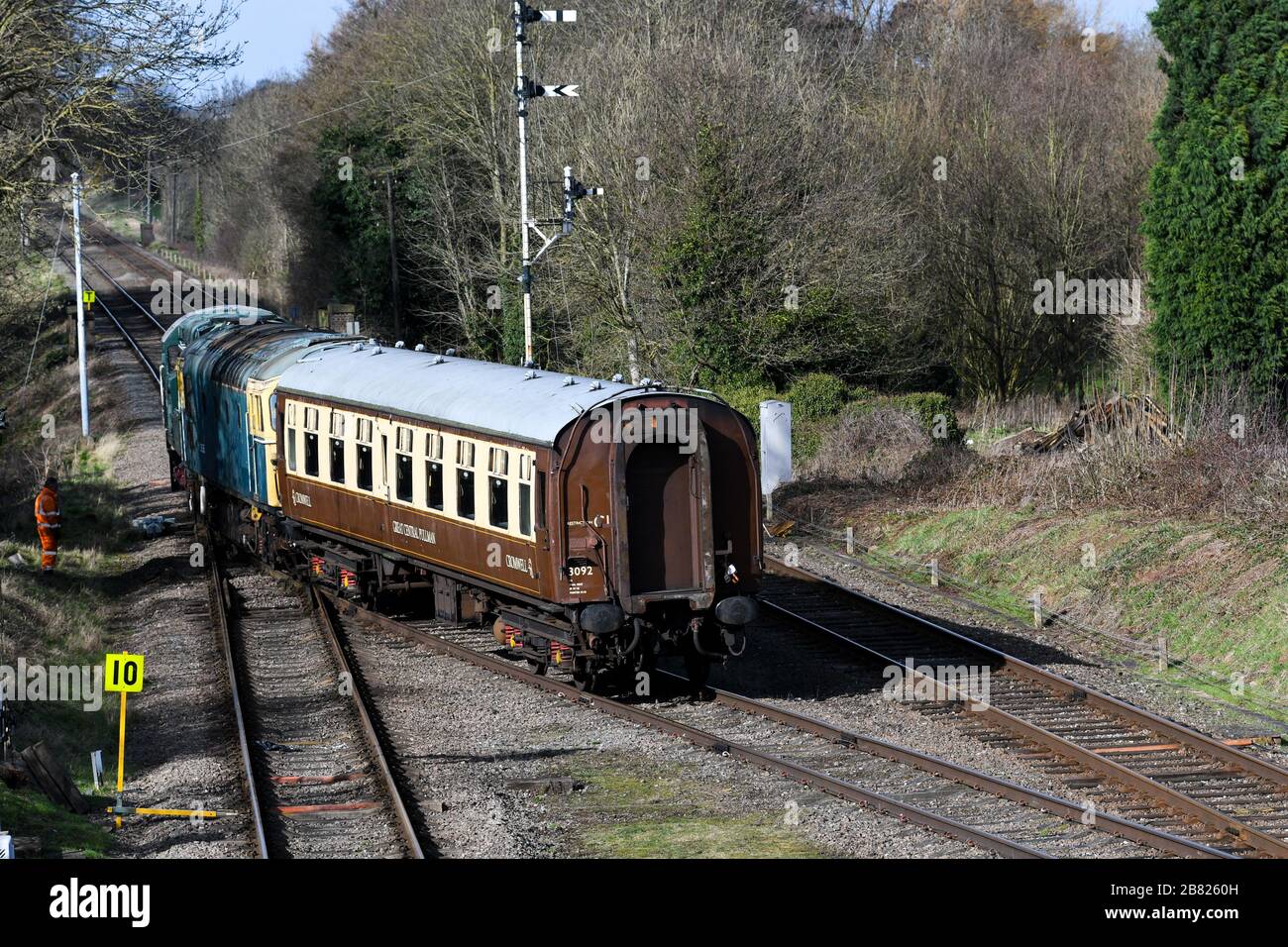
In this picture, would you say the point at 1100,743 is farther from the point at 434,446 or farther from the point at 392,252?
the point at 392,252

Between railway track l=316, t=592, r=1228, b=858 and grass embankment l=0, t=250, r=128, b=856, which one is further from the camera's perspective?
grass embankment l=0, t=250, r=128, b=856

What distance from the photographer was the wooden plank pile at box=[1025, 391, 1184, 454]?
22594 millimetres

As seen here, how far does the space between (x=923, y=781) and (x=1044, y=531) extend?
32.1 ft

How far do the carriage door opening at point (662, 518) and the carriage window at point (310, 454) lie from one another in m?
6.63

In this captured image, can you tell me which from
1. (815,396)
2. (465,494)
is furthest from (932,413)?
(465,494)

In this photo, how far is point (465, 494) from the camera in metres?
15.7

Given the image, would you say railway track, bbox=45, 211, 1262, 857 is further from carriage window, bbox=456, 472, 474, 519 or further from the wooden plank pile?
the wooden plank pile

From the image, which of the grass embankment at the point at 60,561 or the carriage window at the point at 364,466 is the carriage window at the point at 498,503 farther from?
the grass embankment at the point at 60,561

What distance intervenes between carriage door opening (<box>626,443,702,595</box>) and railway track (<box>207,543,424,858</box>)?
3008 millimetres

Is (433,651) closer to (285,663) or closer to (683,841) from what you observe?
(285,663)

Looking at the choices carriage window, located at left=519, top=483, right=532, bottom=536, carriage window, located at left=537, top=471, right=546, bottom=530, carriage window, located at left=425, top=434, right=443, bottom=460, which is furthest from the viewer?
Result: carriage window, located at left=425, top=434, right=443, bottom=460

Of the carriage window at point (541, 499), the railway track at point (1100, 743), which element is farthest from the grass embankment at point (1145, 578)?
the carriage window at point (541, 499)

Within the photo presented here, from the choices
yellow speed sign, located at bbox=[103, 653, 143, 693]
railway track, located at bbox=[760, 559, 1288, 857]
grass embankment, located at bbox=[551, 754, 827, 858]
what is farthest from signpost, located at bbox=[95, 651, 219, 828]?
railway track, located at bbox=[760, 559, 1288, 857]

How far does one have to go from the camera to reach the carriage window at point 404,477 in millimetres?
16812
